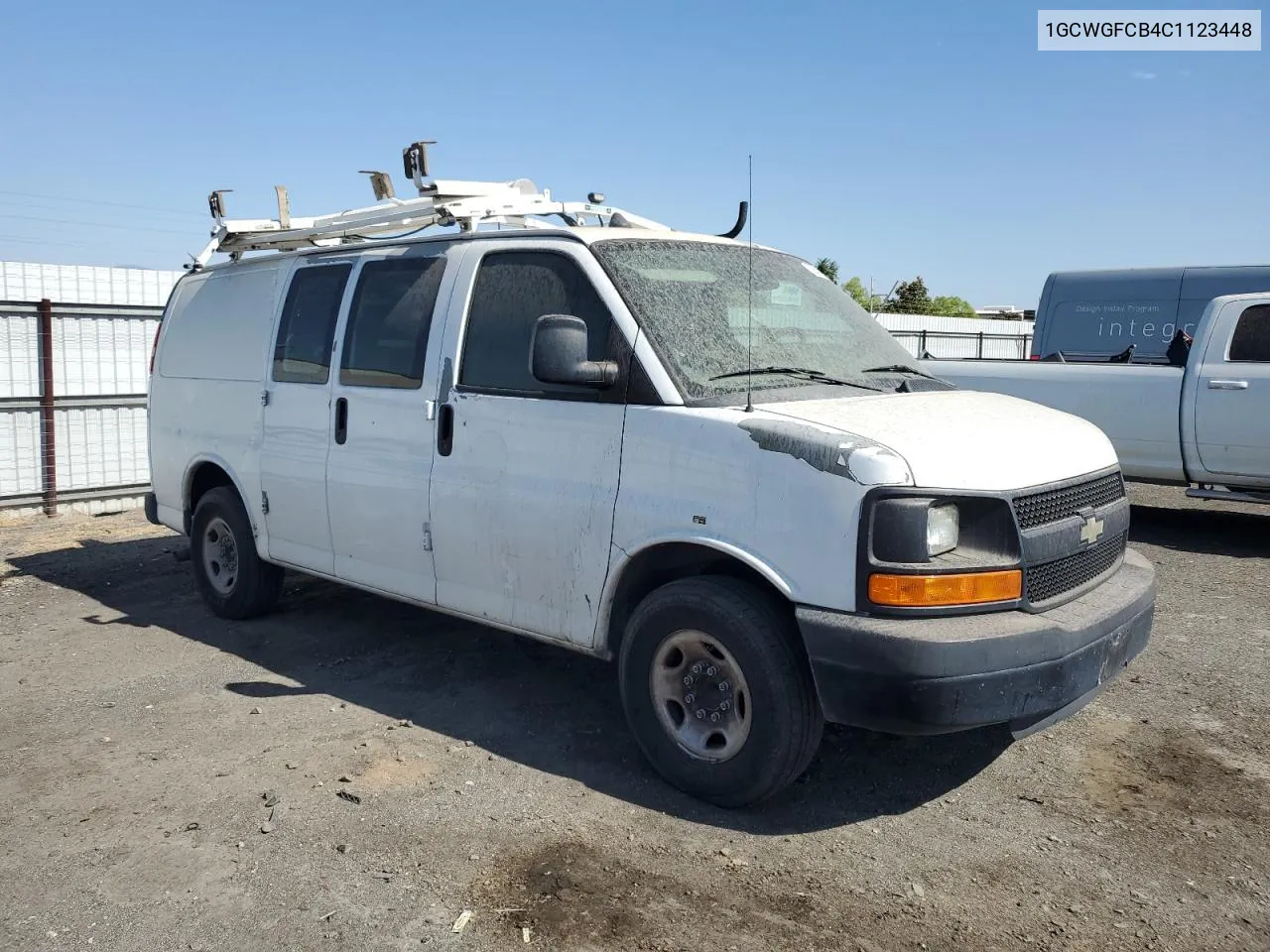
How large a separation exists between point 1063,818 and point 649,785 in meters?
1.53

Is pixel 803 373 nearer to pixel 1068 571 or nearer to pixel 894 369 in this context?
pixel 894 369

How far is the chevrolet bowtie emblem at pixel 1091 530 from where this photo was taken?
405 centimetres

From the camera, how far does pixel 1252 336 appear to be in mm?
9117

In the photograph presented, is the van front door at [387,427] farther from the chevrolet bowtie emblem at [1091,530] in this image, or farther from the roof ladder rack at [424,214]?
the chevrolet bowtie emblem at [1091,530]

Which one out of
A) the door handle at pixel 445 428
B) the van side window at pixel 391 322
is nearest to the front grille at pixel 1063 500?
the door handle at pixel 445 428

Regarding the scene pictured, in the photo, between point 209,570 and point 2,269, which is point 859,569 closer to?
point 209,570

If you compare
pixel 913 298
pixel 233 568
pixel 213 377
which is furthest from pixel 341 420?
pixel 913 298

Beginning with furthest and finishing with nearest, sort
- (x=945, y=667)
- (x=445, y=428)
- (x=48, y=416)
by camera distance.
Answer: (x=48, y=416) < (x=445, y=428) < (x=945, y=667)

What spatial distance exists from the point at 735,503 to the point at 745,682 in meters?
0.63

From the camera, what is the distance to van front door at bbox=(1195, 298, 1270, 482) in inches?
351

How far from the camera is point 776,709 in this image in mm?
3740

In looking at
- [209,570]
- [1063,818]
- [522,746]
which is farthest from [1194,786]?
[209,570]

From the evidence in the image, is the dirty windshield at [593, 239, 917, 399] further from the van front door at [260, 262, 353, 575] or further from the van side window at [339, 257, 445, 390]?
the van front door at [260, 262, 353, 575]

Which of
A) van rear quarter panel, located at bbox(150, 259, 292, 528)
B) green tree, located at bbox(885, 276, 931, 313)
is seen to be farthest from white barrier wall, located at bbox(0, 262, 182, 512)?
green tree, located at bbox(885, 276, 931, 313)
